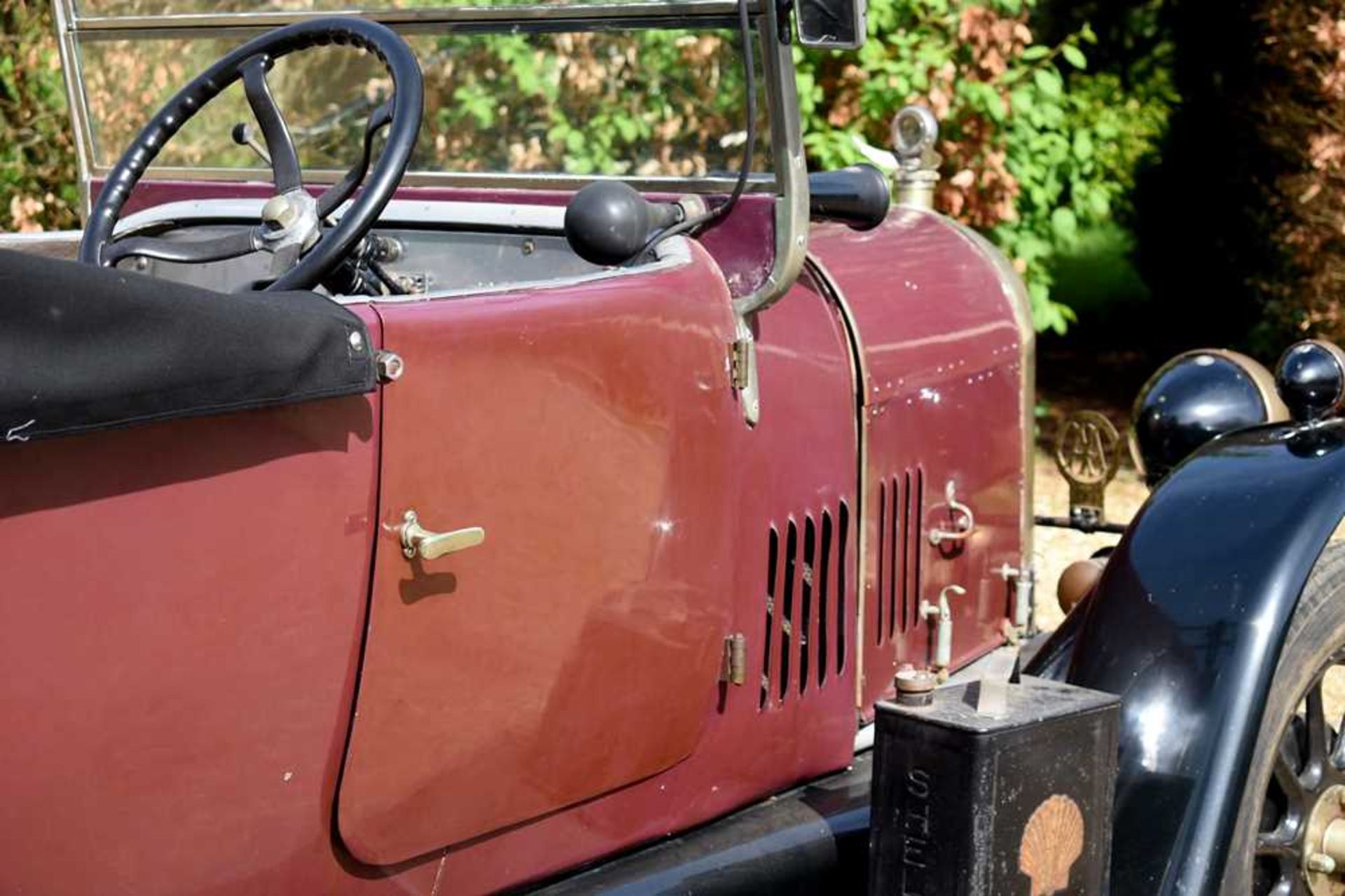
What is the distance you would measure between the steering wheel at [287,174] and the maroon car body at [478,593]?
0.63ft

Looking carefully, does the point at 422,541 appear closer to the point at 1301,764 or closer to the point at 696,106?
the point at 696,106

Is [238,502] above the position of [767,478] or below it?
above

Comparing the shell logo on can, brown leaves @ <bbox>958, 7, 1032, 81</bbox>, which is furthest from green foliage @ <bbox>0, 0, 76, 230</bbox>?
the shell logo on can

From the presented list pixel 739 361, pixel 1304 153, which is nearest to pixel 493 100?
pixel 739 361

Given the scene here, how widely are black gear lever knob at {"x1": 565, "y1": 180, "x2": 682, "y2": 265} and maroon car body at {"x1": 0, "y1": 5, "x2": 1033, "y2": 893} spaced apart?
0.20 ft

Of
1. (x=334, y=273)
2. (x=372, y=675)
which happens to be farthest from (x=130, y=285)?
(x=334, y=273)

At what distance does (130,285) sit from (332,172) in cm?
145

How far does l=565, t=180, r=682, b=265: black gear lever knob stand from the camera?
2098 millimetres

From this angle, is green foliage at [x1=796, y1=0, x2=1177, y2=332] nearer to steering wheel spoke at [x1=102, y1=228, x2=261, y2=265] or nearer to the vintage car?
the vintage car

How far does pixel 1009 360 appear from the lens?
9.90 feet

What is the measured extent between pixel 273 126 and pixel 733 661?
3.04ft

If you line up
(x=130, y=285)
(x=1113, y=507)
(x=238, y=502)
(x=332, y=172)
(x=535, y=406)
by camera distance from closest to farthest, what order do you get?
(x=130, y=285), (x=238, y=502), (x=535, y=406), (x=332, y=172), (x=1113, y=507)

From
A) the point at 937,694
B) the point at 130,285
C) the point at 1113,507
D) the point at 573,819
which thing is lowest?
the point at 1113,507

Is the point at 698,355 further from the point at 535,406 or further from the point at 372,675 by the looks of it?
the point at 372,675
